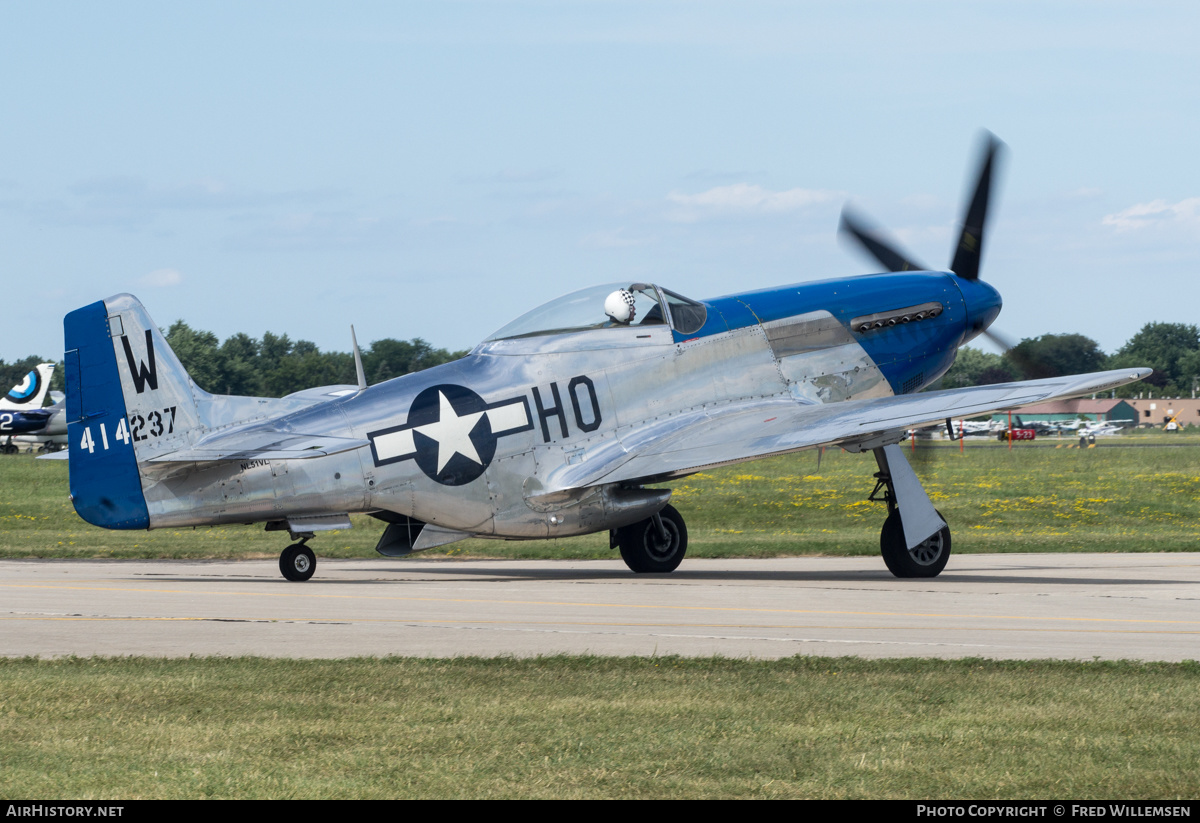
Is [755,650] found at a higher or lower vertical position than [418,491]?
lower

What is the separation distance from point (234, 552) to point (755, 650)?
17.2 m

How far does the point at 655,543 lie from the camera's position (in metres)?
20.8

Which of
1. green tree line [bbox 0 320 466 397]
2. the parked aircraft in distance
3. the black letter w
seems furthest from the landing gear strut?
the parked aircraft in distance

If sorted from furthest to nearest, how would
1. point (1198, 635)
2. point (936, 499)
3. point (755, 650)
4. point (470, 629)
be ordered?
point (936, 499) < point (470, 629) < point (1198, 635) < point (755, 650)

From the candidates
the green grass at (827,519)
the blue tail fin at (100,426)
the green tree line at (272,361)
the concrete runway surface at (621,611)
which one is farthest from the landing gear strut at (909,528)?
the green tree line at (272,361)

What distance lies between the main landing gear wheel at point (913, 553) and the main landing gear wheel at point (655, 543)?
10.8 feet

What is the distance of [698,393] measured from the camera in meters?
19.6

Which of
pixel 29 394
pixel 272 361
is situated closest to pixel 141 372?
pixel 29 394

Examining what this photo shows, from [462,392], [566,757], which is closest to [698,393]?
[462,392]

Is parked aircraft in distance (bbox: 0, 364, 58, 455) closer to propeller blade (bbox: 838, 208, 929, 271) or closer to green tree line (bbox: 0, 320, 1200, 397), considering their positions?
green tree line (bbox: 0, 320, 1200, 397)
